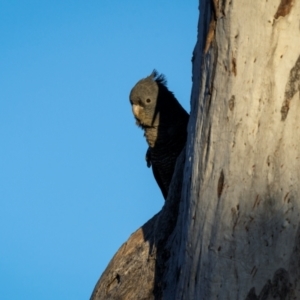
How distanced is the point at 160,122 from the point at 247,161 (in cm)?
319

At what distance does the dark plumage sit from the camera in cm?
584

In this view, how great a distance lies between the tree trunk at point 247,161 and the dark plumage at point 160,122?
8.67 feet

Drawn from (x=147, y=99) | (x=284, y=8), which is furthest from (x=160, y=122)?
(x=284, y=8)

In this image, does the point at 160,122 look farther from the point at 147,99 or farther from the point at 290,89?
the point at 290,89

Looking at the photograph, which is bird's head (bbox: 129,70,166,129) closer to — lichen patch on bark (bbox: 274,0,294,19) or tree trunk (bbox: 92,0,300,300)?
tree trunk (bbox: 92,0,300,300)

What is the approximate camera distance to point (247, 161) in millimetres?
2877

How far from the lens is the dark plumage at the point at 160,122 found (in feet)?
19.2

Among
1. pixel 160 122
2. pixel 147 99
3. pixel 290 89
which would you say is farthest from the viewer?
pixel 147 99

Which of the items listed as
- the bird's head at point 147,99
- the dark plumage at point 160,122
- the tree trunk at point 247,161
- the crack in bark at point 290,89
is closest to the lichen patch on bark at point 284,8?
the tree trunk at point 247,161

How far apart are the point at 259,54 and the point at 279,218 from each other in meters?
0.78

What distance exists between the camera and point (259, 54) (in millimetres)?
2912

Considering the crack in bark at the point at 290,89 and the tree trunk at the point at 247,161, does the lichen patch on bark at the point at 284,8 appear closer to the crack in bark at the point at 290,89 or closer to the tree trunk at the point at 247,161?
the tree trunk at the point at 247,161

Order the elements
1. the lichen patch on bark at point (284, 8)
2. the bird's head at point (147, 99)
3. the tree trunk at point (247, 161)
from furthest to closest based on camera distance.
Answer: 1. the bird's head at point (147, 99)
2. the lichen patch on bark at point (284, 8)
3. the tree trunk at point (247, 161)

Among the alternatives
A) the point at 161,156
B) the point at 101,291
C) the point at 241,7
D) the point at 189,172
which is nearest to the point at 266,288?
the point at 189,172
